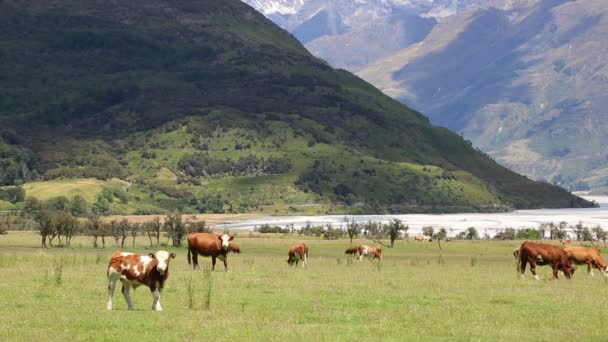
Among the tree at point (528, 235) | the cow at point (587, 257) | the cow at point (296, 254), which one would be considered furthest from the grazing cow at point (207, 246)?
the tree at point (528, 235)

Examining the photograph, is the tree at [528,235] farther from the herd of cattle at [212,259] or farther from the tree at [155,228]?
the herd of cattle at [212,259]

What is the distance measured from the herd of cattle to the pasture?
0.97m

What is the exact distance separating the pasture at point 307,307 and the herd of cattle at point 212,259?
969mm

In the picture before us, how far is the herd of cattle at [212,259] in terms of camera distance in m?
35.9

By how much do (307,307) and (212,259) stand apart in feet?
62.9

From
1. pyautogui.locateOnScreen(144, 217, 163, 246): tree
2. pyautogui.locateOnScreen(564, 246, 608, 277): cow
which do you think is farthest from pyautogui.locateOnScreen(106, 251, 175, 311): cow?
pyautogui.locateOnScreen(144, 217, 163, 246): tree

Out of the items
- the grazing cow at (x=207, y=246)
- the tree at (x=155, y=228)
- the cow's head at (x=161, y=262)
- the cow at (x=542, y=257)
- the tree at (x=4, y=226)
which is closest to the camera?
the cow's head at (x=161, y=262)

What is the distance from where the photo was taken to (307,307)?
3838cm

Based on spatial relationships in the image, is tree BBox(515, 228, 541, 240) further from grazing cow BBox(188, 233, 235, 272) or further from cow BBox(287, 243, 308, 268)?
grazing cow BBox(188, 233, 235, 272)

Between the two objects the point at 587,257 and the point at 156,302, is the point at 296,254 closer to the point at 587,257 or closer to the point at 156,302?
the point at 587,257

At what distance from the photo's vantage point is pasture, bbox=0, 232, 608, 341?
3164 centimetres

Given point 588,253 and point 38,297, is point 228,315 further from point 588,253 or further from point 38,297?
point 588,253

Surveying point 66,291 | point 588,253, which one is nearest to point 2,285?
point 66,291

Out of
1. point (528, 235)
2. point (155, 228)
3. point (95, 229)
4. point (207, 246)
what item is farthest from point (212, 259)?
point (528, 235)
